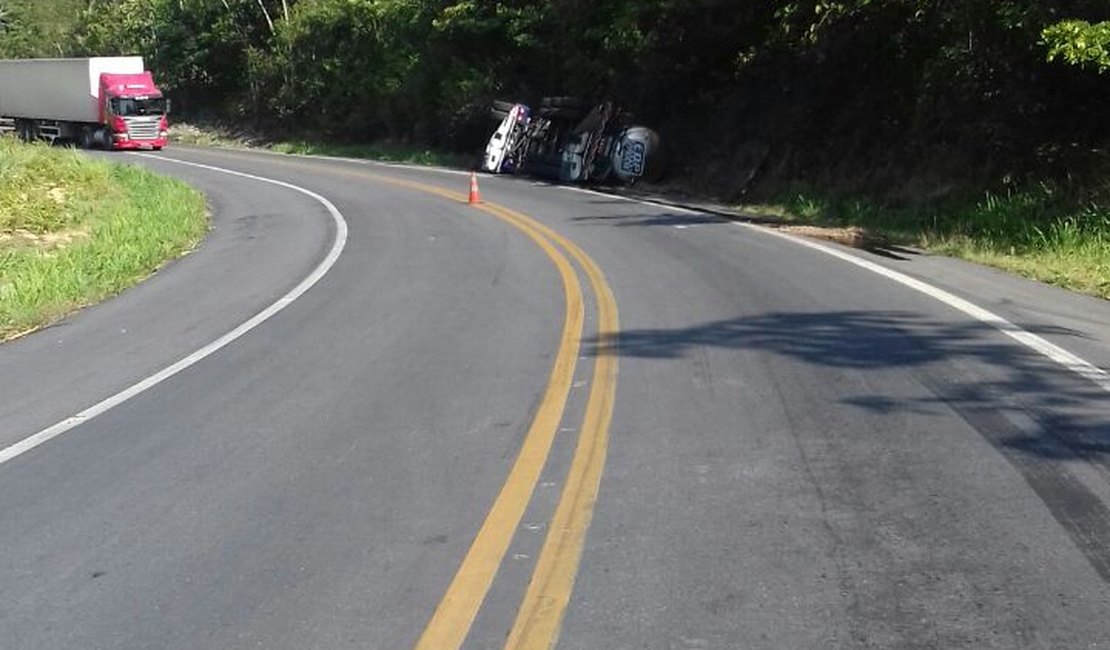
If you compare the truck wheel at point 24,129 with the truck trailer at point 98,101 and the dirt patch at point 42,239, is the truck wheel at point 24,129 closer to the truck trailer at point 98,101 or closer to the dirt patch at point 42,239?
the truck trailer at point 98,101

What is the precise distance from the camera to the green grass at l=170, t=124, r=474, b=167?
4419 cm

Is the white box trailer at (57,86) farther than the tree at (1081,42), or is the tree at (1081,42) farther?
the white box trailer at (57,86)

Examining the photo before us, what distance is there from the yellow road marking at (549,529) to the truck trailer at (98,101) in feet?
147

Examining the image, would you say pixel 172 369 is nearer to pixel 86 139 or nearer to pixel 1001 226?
pixel 1001 226

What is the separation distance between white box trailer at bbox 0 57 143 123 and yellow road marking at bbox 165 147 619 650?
46024 mm

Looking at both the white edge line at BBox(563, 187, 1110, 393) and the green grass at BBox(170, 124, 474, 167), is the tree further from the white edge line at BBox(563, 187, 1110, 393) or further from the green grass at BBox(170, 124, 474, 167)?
the green grass at BBox(170, 124, 474, 167)

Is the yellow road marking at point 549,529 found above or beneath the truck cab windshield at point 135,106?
above

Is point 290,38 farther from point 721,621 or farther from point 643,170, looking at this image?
point 721,621

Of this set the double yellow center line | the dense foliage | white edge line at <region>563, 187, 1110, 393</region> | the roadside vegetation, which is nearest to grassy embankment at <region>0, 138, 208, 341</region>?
the double yellow center line

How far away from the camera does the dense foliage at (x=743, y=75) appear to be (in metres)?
20.0

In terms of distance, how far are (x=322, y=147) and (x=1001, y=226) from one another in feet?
128

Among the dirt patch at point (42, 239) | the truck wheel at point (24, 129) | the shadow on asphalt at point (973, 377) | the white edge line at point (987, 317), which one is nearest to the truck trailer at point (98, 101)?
the truck wheel at point (24, 129)

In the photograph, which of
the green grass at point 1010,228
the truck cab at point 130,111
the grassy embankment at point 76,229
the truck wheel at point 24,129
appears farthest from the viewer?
the truck wheel at point 24,129

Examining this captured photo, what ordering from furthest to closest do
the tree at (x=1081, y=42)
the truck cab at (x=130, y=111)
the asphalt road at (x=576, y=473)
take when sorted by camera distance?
the truck cab at (x=130, y=111) → the tree at (x=1081, y=42) → the asphalt road at (x=576, y=473)
